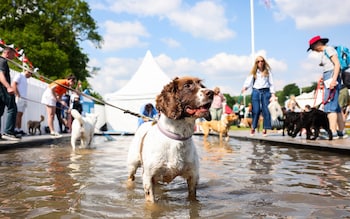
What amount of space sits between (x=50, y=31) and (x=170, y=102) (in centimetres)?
4177

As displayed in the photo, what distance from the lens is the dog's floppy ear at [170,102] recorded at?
10.5 feet

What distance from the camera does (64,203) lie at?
3.37 m

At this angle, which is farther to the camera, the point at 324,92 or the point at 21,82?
the point at 21,82

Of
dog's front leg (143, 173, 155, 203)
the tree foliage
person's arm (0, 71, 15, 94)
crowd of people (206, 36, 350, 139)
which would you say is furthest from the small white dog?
the tree foliage

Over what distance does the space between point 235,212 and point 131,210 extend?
0.85 metres

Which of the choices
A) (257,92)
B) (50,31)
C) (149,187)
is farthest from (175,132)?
(50,31)

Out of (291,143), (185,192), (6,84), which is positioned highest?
(6,84)

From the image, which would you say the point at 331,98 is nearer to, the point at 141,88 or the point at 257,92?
the point at 257,92

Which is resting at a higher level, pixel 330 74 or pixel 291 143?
pixel 330 74

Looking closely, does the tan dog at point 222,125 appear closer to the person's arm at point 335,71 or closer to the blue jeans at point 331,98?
the blue jeans at point 331,98

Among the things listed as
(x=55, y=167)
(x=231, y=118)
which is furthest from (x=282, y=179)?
(x=231, y=118)

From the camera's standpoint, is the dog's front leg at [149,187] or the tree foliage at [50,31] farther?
the tree foliage at [50,31]

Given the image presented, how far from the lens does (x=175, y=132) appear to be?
3.26 metres

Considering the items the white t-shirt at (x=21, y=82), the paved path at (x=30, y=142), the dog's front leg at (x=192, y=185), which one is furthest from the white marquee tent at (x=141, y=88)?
the dog's front leg at (x=192, y=185)
